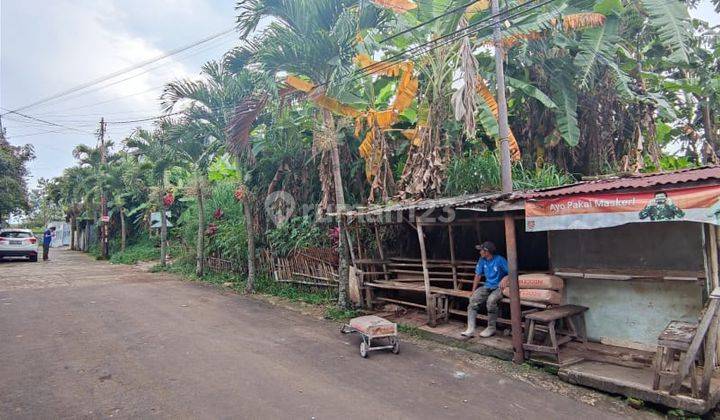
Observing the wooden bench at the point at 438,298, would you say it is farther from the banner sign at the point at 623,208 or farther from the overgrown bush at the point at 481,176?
Result: the overgrown bush at the point at 481,176

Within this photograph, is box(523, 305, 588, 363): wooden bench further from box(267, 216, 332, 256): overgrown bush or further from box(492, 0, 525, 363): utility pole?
box(267, 216, 332, 256): overgrown bush

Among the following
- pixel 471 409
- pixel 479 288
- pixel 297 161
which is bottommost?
pixel 471 409

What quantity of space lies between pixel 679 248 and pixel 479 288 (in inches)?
108

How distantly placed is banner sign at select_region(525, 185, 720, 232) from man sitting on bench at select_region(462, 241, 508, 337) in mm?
1209

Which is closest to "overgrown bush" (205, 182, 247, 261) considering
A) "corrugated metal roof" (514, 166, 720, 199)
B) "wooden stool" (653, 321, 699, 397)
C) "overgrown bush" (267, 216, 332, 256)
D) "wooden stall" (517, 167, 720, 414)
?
"overgrown bush" (267, 216, 332, 256)

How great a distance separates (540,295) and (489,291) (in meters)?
0.81

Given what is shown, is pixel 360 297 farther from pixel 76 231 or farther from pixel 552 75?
pixel 76 231

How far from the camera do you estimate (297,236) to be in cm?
1196

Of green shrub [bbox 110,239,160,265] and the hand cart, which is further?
green shrub [bbox 110,239,160,265]

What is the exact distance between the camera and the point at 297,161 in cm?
1332

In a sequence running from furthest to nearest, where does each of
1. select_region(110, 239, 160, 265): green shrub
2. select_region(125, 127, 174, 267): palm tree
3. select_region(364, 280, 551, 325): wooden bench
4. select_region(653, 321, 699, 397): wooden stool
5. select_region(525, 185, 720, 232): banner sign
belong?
select_region(110, 239, 160, 265): green shrub < select_region(125, 127, 174, 267): palm tree < select_region(364, 280, 551, 325): wooden bench < select_region(525, 185, 720, 232): banner sign < select_region(653, 321, 699, 397): wooden stool

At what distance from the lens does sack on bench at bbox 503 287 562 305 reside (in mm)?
6332

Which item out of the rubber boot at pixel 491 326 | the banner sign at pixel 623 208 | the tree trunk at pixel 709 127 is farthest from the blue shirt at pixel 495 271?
the tree trunk at pixel 709 127

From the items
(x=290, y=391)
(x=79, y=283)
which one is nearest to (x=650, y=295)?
(x=290, y=391)
